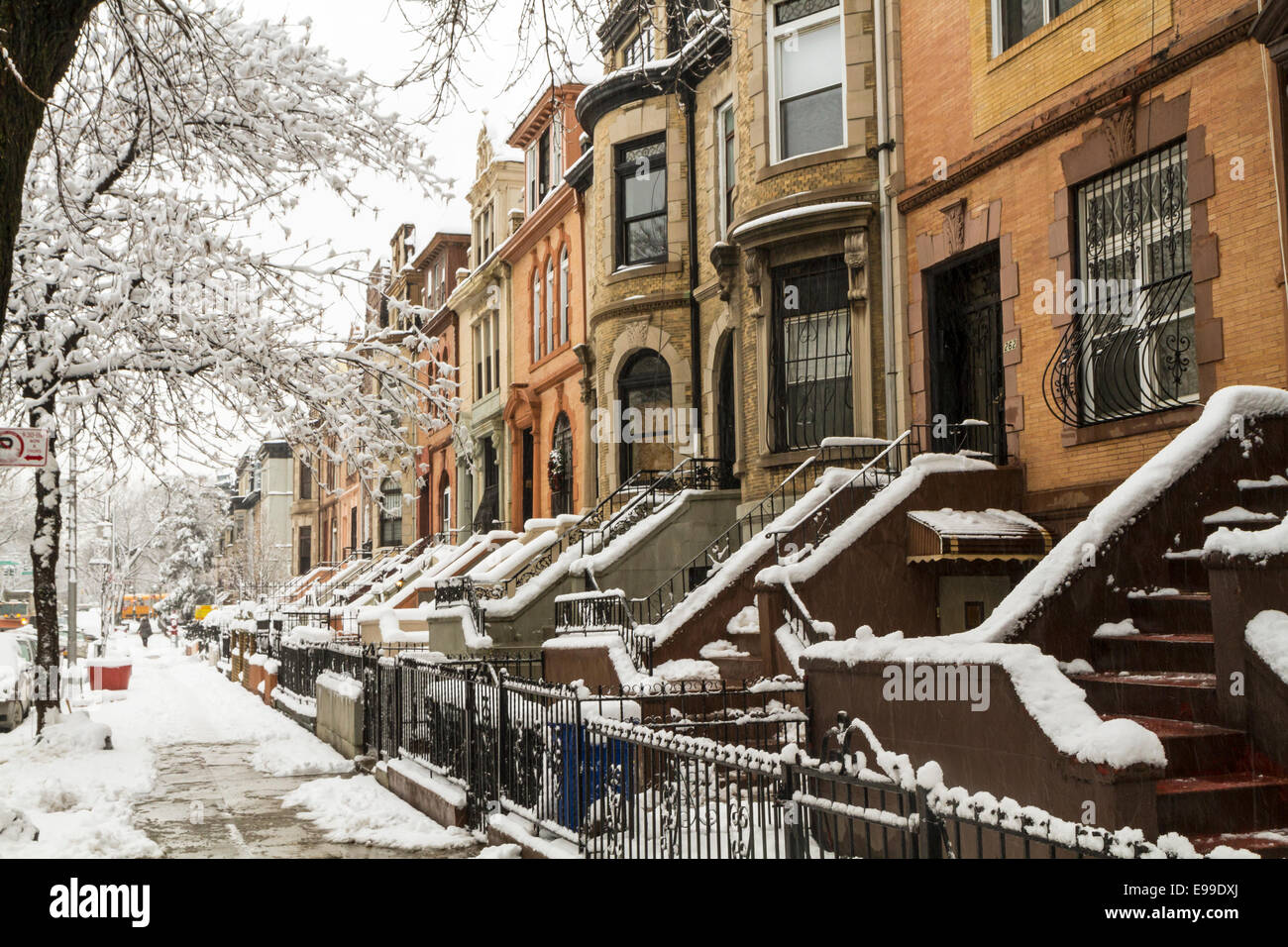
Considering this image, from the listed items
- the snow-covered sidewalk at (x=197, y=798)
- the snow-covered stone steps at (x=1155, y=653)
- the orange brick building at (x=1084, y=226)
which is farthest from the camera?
the orange brick building at (x=1084, y=226)

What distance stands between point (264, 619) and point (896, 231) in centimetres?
2332

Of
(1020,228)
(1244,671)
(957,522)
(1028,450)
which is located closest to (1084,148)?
(1020,228)

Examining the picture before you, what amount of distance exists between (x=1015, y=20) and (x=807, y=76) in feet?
12.3

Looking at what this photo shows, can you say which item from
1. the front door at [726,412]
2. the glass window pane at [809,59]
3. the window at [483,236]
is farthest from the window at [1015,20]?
the window at [483,236]

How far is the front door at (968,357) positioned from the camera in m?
14.6

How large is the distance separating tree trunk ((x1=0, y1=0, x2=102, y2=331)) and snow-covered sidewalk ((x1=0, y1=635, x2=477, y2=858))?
4640mm

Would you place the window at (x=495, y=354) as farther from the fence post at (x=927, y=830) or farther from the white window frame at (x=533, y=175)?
the fence post at (x=927, y=830)

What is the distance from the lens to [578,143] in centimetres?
2883

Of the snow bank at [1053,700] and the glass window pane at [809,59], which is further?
the glass window pane at [809,59]

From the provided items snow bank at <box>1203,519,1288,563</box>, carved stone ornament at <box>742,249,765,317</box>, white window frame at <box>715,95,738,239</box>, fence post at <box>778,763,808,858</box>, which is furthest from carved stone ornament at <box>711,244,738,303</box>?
fence post at <box>778,763,808,858</box>

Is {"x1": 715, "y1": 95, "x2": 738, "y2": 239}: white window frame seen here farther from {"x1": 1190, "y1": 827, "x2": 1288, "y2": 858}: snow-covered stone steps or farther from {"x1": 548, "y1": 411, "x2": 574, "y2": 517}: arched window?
{"x1": 1190, "y1": 827, "x2": 1288, "y2": 858}: snow-covered stone steps

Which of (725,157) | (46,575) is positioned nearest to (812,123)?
(725,157)

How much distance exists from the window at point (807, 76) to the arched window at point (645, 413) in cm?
613
